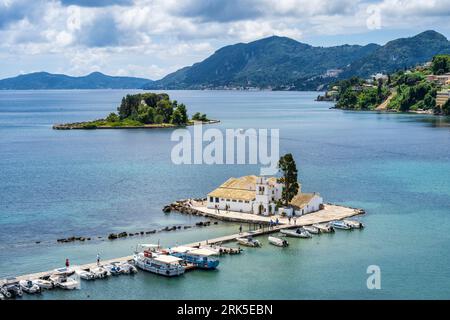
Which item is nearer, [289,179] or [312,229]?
[312,229]

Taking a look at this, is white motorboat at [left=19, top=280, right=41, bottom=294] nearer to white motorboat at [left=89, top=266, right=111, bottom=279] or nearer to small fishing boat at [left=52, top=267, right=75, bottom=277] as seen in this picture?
small fishing boat at [left=52, top=267, right=75, bottom=277]

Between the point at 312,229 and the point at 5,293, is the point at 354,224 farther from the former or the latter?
the point at 5,293

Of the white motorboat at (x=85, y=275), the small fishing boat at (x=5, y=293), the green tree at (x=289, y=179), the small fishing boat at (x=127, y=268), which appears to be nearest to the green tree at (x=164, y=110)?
the green tree at (x=289, y=179)

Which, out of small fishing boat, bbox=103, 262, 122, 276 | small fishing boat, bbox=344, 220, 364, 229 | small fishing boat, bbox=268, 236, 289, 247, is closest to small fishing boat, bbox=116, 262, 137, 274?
small fishing boat, bbox=103, 262, 122, 276

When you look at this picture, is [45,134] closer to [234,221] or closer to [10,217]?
[10,217]

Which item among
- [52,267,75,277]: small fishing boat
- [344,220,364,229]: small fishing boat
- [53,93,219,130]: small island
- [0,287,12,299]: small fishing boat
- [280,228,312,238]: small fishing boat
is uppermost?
[53,93,219,130]: small island

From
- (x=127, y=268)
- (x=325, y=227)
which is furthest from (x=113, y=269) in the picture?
(x=325, y=227)

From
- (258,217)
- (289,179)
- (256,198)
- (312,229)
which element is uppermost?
(289,179)
